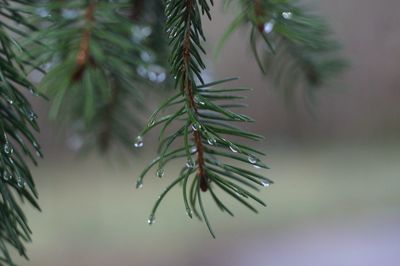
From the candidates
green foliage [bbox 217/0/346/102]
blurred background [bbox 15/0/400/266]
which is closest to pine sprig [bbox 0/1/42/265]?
Answer: green foliage [bbox 217/0/346/102]

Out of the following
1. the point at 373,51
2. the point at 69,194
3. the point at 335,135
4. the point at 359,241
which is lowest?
the point at 69,194

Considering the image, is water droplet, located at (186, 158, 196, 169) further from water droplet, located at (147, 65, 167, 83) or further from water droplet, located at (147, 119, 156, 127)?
water droplet, located at (147, 65, 167, 83)

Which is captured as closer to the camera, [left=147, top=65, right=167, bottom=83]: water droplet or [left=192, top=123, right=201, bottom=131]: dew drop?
[left=192, top=123, right=201, bottom=131]: dew drop

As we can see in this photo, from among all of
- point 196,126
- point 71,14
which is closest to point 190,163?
point 196,126

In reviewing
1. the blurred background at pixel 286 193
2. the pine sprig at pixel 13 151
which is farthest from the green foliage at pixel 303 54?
the blurred background at pixel 286 193

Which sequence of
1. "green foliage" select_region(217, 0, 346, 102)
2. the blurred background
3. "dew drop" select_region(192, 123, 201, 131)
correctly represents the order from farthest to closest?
the blurred background < "green foliage" select_region(217, 0, 346, 102) < "dew drop" select_region(192, 123, 201, 131)

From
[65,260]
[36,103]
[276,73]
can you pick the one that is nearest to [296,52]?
[276,73]

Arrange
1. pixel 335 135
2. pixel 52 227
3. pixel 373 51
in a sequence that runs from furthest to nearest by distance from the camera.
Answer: pixel 335 135 < pixel 52 227 < pixel 373 51

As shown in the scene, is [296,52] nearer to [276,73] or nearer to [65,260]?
[276,73]
